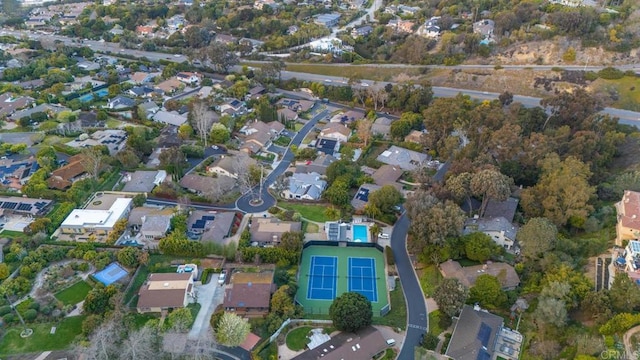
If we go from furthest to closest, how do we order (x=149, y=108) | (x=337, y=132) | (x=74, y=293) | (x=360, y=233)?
(x=149, y=108), (x=337, y=132), (x=360, y=233), (x=74, y=293)

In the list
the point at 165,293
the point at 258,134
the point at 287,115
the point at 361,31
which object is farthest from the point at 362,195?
the point at 361,31

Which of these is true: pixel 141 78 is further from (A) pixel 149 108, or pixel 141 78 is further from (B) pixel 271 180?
(B) pixel 271 180

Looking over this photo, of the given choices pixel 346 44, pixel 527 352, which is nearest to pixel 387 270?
pixel 527 352

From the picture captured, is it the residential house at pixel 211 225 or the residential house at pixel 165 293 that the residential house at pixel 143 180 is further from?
the residential house at pixel 165 293

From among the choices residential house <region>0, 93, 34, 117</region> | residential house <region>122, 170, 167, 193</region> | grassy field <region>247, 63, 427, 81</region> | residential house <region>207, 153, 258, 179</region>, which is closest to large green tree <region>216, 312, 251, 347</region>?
residential house <region>207, 153, 258, 179</region>

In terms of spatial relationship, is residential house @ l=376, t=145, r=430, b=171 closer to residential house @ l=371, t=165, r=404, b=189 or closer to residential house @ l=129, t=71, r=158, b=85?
residential house @ l=371, t=165, r=404, b=189

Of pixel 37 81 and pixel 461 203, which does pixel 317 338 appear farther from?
pixel 37 81
